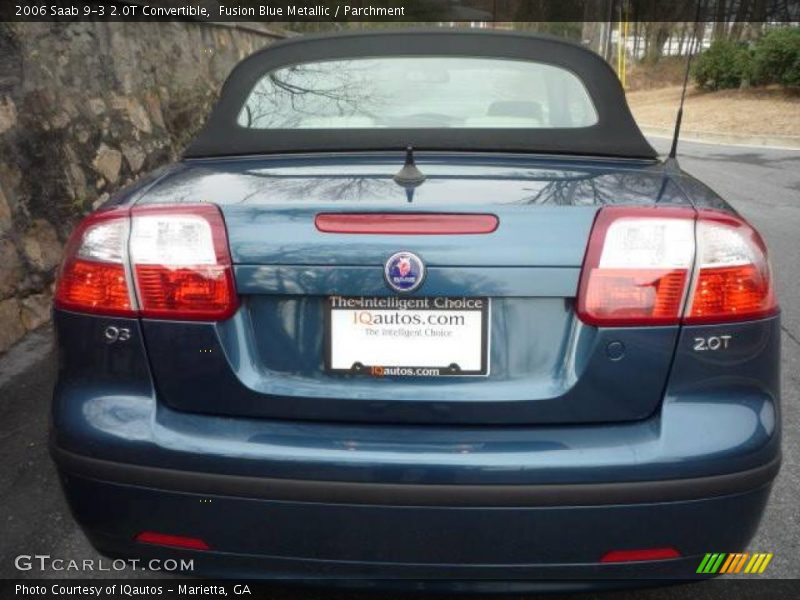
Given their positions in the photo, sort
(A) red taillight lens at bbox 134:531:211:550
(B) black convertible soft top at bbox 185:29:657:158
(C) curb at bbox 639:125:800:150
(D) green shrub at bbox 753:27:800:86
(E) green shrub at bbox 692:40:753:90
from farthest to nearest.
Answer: (E) green shrub at bbox 692:40:753:90 < (D) green shrub at bbox 753:27:800:86 < (C) curb at bbox 639:125:800:150 < (B) black convertible soft top at bbox 185:29:657:158 < (A) red taillight lens at bbox 134:531:211:550

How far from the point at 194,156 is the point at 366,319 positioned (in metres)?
1.16

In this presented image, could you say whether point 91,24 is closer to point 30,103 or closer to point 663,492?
point 30,103

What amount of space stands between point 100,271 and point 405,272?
762 millimetres

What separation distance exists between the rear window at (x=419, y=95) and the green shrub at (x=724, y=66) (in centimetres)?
2675

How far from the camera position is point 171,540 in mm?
2008

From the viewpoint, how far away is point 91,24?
23.0ft

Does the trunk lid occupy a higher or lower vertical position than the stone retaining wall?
higher

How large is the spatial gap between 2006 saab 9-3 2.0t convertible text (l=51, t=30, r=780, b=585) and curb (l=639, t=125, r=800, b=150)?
1713 cm

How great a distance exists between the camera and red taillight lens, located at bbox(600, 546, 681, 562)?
6.33 ft

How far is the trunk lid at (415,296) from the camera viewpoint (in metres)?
1.89

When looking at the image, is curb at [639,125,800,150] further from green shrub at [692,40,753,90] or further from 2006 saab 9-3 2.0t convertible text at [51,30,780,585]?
2006 saab 9-3 2.0t convertible text at [51,30,780,585]

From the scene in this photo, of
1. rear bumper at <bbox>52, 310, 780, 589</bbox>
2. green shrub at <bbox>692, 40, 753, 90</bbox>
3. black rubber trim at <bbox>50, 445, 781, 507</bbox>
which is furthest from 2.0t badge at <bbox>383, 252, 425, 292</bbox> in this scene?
green shrub at <bbox>692, 40, 753, 90</bbox>

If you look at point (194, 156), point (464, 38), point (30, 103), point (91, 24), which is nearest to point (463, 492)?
point (194, 156)

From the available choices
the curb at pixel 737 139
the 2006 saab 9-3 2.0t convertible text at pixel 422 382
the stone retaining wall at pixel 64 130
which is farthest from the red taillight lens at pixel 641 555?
the curb at pixel 737 139
